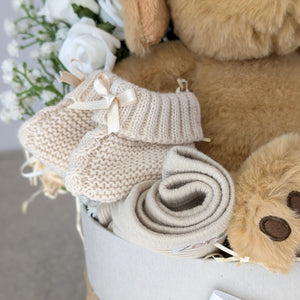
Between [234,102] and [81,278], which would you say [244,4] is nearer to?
[234,102]

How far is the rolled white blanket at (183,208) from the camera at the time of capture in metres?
0.40

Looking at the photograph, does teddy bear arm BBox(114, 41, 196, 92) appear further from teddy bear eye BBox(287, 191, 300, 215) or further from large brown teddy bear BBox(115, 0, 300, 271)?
teddy bear eye BBox(287, 191, 300, 215)

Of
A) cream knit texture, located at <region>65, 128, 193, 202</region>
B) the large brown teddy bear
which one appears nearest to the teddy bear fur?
the large brown teddy bear

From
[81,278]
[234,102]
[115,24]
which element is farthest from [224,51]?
[81,278]

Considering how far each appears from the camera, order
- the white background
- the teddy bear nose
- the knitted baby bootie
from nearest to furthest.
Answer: the teddy bear nose, the knitted baby bootie, the white background

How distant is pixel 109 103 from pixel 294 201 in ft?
0.73

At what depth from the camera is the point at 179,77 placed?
1.99 feet

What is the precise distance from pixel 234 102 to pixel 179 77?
9 centimetres

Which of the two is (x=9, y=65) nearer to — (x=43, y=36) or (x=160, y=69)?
(x=43, y=36)

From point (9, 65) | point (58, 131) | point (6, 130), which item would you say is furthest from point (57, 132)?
point (6, 130)

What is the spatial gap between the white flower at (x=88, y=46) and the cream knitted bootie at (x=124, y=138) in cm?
9

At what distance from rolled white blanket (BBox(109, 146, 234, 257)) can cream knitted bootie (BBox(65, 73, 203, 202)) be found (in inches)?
1.3

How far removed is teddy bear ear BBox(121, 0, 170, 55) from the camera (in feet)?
1.74

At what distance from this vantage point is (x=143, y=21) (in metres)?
0.54
